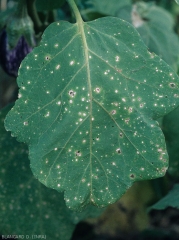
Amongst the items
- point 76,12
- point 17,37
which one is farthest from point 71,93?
point 17,37

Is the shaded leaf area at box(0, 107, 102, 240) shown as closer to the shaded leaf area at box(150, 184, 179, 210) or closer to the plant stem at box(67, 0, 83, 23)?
the shaded leaf area at box(150, 184, 179, 210)

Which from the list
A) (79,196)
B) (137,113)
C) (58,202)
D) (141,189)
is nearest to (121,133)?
(137,113)

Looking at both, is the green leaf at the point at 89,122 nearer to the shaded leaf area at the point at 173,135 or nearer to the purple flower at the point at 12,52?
the purple flower at the point at 12,52

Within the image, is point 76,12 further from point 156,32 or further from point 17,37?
point 156,32

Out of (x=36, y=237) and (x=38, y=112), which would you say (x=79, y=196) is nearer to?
(x=38, y=112)

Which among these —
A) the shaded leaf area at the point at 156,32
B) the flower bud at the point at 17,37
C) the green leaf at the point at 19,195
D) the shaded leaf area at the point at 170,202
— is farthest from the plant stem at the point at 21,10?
the shaded leaf area at the point at 170,202

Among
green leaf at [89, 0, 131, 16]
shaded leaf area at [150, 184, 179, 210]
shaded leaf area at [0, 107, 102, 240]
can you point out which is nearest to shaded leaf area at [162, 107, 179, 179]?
shaded leaf area at [150, 184, 179, 210]

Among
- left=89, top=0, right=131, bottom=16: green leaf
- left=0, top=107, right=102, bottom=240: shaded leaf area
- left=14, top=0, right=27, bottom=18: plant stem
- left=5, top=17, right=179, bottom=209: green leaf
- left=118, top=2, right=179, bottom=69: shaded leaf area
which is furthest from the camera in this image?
left=89, top=0, right=131, bottom=16: green leaf
